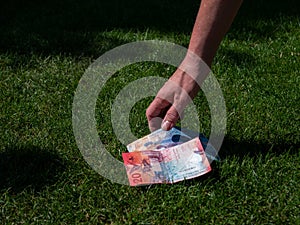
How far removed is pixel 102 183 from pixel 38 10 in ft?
7.15

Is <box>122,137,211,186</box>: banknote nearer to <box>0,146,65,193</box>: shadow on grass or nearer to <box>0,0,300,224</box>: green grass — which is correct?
<box>0,0,300,224</box>: green grass

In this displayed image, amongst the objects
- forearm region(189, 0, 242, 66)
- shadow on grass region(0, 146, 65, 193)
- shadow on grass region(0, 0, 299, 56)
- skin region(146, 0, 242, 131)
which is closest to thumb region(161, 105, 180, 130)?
skin region(146, 0, 242, 131)

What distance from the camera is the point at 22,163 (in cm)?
245

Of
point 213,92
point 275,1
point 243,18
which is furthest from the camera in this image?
point 275,1

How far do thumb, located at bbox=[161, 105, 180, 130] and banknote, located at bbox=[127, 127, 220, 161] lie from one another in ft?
0.26

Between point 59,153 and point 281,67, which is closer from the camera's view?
point 59,153

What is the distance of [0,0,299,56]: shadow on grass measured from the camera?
141 inches

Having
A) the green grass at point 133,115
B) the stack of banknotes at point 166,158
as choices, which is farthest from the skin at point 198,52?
the green grass at point 133,115

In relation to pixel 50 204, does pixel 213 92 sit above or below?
above

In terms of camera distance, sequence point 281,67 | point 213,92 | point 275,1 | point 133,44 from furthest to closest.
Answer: point 275,1
point 133,44
point 281,67
point 213,92

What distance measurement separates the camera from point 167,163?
2355 mm

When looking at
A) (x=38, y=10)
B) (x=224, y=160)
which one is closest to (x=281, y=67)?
(x=224, y=160)

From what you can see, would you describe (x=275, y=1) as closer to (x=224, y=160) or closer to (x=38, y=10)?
(x=38, y=10)

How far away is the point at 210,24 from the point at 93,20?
1.84 metres
